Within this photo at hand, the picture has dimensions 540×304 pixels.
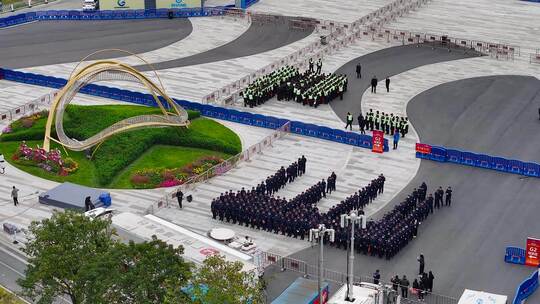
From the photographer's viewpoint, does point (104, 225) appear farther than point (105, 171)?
No

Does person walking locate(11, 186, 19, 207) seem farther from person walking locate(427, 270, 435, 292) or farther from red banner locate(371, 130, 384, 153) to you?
person walking locate(427, 270, 435, 292)

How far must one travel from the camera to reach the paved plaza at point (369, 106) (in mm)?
53812

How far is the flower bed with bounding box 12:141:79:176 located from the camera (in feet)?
208

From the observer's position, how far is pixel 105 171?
62312mm

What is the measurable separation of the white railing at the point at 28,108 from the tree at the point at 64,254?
3120cm

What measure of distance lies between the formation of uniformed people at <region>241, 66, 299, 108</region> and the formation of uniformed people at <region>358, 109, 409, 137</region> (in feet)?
30.4

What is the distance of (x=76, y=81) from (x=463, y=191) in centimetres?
2598

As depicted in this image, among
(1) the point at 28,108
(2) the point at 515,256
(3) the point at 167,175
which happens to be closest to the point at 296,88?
(3) the point at 167,175

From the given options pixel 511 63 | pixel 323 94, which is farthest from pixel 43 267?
pixel 511 63

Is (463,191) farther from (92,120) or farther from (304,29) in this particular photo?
(304,29)

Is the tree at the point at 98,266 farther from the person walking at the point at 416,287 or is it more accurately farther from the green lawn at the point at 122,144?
the green lawn at the point at 122,144

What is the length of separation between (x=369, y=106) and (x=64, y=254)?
3861 centimetres

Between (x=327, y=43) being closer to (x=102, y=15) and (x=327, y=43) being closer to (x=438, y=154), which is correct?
(x=102, y=15)

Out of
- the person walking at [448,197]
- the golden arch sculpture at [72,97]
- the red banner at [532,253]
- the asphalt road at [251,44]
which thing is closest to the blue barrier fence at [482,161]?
the person walking at [448,197]
